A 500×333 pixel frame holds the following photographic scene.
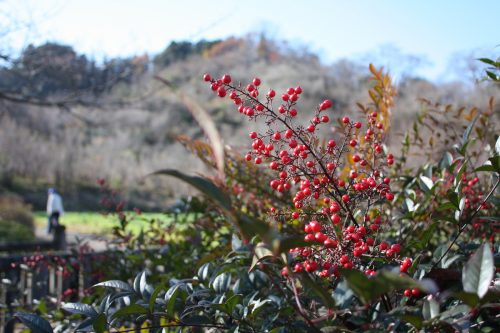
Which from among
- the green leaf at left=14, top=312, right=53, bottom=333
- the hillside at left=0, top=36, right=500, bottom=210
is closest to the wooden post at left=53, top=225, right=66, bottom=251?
the hillside at left=0, top=36, right=500, bottom=210

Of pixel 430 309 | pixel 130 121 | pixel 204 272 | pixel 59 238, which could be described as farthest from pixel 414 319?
pixel 130 121

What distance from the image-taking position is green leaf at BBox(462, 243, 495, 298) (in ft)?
2.39

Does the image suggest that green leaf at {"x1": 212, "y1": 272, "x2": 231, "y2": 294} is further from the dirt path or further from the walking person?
the walking person

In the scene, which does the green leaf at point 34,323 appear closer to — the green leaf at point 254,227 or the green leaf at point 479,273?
the green leaf at point 254,227

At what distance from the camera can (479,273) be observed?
2.44 feet

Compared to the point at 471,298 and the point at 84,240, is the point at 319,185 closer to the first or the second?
the point at 471,298

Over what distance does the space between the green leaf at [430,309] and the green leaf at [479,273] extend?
0.28ft

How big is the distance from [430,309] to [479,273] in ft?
0.38

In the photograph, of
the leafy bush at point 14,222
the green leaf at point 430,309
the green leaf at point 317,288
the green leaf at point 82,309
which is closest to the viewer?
the green leaf at point 317,288

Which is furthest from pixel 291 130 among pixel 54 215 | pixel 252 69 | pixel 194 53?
pixel 252 69

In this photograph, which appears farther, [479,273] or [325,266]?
[325,266]

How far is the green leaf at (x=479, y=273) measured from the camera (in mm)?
730

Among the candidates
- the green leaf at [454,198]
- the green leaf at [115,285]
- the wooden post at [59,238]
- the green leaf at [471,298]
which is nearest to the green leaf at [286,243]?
the green leaf at [471,298]

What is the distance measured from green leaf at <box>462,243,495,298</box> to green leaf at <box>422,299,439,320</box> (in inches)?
3.4
